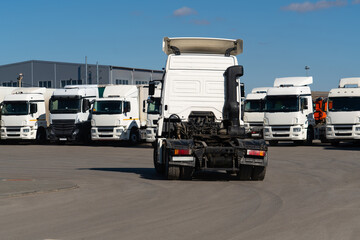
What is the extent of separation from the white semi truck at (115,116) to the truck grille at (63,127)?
50.8 inches

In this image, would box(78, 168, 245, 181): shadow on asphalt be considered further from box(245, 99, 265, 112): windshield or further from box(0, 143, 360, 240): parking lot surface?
box(245, 99, 265, 112): windshield

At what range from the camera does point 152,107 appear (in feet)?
104

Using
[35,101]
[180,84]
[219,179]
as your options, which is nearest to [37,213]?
[219,179]

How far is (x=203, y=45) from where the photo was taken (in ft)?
56.6

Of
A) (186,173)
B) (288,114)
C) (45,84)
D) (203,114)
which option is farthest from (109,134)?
(45,84)

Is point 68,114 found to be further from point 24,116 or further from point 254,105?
point 254,105

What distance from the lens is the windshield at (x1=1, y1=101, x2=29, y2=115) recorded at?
3525 centimetres

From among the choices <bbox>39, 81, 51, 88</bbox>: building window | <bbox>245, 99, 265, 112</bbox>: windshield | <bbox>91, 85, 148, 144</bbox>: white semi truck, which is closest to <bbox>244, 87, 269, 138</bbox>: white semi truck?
<bbox>245, 99, 265, 112</bbox>: windshield

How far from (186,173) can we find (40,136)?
22772mm

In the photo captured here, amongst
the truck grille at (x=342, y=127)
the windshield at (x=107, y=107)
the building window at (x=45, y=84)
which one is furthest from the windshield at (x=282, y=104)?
the building window at (x=45, y=84)

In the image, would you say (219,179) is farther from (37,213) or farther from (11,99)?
Result: (11,99)

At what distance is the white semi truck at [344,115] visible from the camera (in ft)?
95.9

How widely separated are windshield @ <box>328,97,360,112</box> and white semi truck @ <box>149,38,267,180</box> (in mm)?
13763

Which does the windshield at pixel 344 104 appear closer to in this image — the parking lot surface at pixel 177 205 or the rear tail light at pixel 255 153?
the parking lot surface at pixel 177 205
